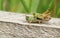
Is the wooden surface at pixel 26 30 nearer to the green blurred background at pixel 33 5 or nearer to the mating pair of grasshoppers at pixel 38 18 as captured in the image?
the mating pair of grasshoppers at pixel 38 18

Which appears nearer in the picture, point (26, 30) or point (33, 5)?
point (26, 30)

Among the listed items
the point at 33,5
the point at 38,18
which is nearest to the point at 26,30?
the point at 38,18

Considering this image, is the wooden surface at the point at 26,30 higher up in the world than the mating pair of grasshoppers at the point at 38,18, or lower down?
lower down

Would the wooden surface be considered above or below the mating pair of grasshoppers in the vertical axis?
below

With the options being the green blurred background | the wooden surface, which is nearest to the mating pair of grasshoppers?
the wooden surface

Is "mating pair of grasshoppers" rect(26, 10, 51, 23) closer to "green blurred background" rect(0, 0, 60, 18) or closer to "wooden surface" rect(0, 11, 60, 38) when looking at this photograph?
"wooden surface" rect(0, 11, 60, 38)

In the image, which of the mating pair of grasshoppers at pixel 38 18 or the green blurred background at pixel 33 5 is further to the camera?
the green blurred background at pixel 33 5

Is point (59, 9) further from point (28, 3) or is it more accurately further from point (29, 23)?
point (29, 23)

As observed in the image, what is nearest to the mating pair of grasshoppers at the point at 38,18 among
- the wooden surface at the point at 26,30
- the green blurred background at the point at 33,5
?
the wooden surface at the point at 26,30

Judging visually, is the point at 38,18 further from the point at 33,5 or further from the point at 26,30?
the point at 33,5
